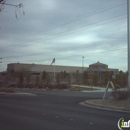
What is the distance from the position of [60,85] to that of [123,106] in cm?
2843

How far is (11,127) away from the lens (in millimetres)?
9477

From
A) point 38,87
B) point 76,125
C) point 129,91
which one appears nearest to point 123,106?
point 129,91

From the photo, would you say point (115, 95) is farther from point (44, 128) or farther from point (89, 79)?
point (89, 79)

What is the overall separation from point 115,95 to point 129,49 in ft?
13.2

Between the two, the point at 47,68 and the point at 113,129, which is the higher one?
the point at 47,68

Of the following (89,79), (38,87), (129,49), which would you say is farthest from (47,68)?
(129,49)

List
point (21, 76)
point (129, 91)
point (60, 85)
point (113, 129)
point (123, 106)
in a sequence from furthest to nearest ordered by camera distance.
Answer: point (21, 76)
point (60, 85)
point (129, 91)
point (123, 106)
point (113, 129)

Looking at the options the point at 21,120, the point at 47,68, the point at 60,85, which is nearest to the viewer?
the point at 21,120

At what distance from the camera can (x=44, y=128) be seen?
30.3ft

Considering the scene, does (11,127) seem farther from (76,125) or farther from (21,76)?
(21,76)

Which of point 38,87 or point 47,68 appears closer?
point 38,87

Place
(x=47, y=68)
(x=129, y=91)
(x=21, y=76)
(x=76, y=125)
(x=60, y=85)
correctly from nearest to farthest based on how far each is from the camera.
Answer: (x=76, y=125) → (x=129, y=91) → (x=60, y=85) → (x=21, y=76) → (x=47, y=68)

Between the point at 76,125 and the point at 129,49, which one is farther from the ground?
the point at 129,49

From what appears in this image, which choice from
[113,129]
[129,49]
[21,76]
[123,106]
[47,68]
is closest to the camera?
[113,129]
